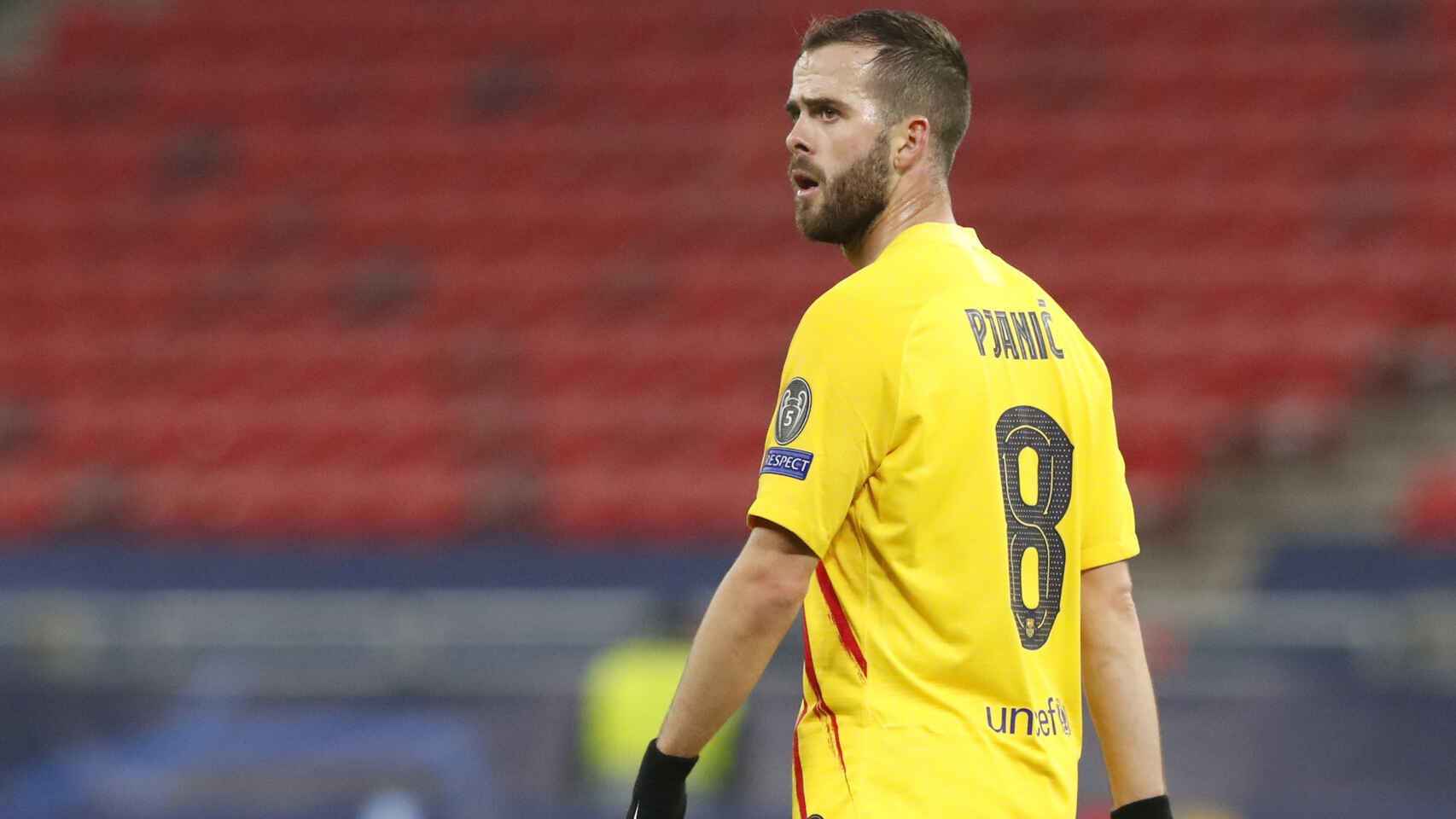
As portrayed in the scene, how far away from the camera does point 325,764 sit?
641cm

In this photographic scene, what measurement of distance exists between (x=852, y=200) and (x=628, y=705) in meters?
5.50

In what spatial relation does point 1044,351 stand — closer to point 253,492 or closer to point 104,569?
point 104,569

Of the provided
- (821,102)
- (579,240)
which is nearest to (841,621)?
(821,102)

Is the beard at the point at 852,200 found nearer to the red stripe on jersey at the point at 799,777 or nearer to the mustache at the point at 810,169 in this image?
the mustache at the point at 810,169

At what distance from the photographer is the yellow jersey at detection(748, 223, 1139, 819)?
2.42m

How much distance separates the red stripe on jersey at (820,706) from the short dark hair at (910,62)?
2.13 feet

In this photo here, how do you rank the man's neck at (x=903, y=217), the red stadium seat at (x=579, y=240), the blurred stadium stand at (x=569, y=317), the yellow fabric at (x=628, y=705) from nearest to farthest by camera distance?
the man's neck at (x=903, y=217)
the yellow fabric at (x=628, y=705)
the blurred stadium stand at (x=569, y=317)
the red stadium seat at (x=579, y=240)

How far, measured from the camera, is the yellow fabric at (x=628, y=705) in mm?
7660

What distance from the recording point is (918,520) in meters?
2.45

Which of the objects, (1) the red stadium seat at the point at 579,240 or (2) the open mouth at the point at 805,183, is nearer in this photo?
(2) the open mouth at the point at 805,183

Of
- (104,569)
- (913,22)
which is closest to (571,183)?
(104,569)

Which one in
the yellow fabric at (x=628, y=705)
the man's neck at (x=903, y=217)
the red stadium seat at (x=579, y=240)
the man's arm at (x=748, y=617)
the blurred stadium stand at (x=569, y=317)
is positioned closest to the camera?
the man's arm at (x=748, y=617)

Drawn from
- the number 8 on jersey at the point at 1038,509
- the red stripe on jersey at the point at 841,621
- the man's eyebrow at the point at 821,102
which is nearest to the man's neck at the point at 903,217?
the man's eyebrow at the point at 821,102

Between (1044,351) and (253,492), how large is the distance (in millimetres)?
9675
